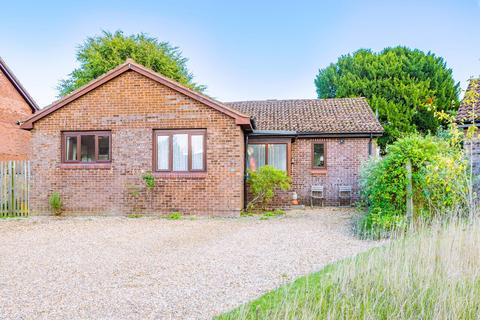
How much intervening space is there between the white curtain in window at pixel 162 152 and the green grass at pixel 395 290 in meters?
8.80

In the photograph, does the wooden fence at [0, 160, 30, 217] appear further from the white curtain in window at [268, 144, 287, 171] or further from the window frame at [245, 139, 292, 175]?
the white curtain in window at [268, 144, 287, 171]

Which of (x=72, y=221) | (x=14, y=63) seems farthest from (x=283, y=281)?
(x=14, y=63)

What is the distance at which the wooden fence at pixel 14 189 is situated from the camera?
44.9ft

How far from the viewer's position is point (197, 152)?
13344mm

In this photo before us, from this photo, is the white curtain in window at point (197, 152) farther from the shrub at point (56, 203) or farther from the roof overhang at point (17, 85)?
the roof overhang at point (17, 85)

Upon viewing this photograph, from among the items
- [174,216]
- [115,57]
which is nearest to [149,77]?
[174,216]

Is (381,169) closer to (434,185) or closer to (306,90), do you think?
(434,185)

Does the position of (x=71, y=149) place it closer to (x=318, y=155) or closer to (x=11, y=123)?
(x=11, y=123)

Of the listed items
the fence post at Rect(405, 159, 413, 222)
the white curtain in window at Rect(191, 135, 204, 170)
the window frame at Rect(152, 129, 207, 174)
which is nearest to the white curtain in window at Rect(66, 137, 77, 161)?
the window frame at Rect(152, 129, 207, 174)

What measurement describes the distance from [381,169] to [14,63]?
25.1m

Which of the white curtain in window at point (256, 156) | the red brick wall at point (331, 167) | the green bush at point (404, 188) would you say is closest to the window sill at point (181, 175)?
the white curtain in window at point (256, 156)

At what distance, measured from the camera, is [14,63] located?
82.5 feet

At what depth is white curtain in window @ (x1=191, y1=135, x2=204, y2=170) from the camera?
523 inches

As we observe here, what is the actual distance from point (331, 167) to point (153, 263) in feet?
38.7
